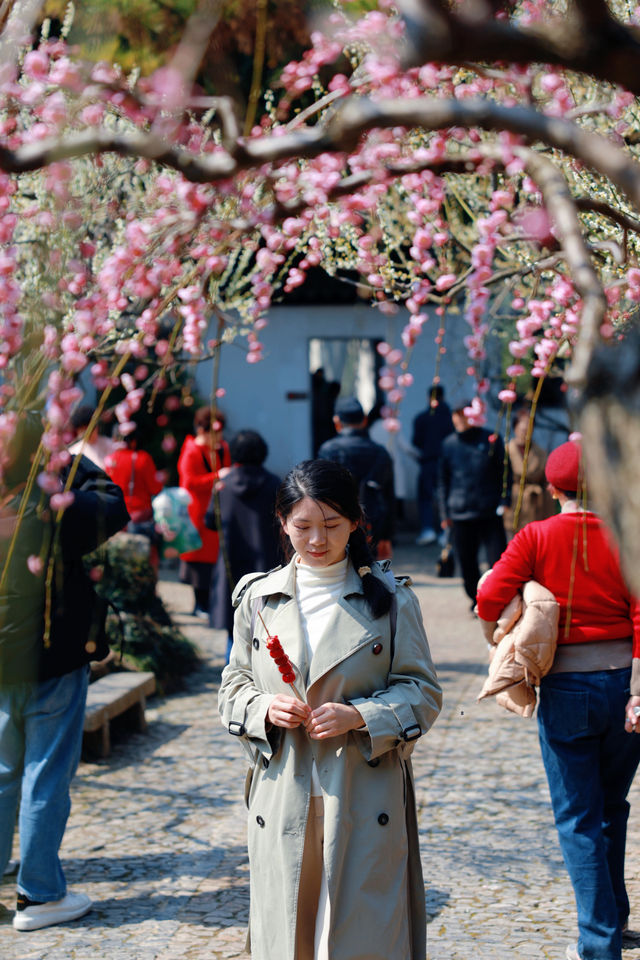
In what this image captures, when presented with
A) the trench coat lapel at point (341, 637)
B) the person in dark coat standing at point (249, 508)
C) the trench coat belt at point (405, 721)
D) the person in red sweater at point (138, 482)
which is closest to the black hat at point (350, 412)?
the person in dark coat standing at point (249, 508)

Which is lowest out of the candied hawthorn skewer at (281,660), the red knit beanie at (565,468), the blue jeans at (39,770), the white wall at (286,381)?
the blue jeans at (39,770)

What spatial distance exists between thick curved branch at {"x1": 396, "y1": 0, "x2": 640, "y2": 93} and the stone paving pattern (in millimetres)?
3233

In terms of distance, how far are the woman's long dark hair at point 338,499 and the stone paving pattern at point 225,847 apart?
1.61 metres

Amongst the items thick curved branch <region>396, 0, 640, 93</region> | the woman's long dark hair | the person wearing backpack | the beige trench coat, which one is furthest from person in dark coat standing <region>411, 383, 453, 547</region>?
thick curved branch <region>396, 0, 640, 93</region>

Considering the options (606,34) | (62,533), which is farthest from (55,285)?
(606,34)

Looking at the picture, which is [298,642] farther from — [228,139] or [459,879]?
[459,879]

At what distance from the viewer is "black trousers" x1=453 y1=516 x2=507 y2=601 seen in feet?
31.3

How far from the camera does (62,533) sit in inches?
173

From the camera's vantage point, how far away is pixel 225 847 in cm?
535

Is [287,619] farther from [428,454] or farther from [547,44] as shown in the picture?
[428,454]

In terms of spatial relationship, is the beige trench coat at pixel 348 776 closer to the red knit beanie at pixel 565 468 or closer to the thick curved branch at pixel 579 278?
the red knit beanie at pixel 565 468

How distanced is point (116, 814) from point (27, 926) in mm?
1406

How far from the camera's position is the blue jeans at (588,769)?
12.6 ft

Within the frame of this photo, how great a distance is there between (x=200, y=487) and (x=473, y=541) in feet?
7.63
